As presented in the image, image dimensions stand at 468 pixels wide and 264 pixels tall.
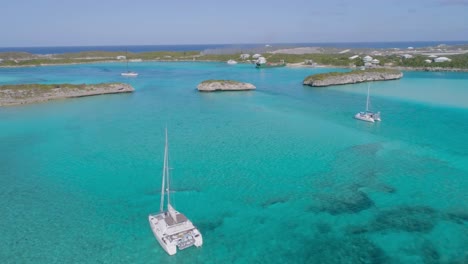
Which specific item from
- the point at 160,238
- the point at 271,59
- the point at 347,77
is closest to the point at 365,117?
the point at 160,238

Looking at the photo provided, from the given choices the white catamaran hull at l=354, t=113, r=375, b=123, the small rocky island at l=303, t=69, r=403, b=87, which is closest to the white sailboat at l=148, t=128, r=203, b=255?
the white catamaran hull at l=354, t=113, r=375, b=123

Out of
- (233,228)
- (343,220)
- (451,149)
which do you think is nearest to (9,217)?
(233,228)

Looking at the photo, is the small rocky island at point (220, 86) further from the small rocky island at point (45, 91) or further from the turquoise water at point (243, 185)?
the turquoise water at point (243, 185)

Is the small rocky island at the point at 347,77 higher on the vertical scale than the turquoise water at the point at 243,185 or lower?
higher

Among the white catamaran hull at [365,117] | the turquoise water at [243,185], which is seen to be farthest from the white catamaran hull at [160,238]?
the white catamaran hull at [365,117]

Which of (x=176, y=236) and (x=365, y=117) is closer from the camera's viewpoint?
(x=176, y=236)

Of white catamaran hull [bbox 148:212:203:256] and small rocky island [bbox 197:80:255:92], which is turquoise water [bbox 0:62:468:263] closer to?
white catamaran hull [bbox 148:212:203:256]

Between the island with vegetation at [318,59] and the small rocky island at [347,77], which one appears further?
the island with vegetation at [318,59]

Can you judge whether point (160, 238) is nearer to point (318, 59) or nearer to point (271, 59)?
point (318, 59)
